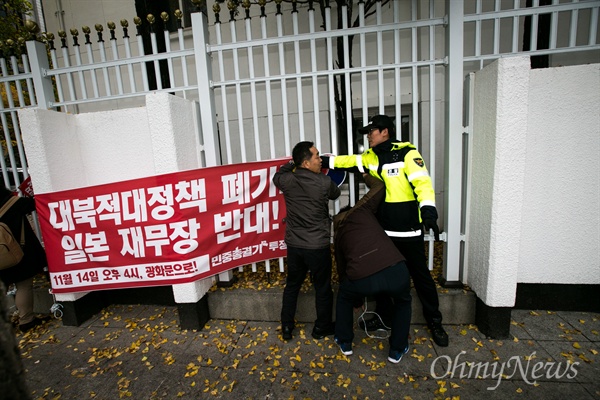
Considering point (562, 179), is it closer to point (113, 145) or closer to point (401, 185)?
point (401, 185)

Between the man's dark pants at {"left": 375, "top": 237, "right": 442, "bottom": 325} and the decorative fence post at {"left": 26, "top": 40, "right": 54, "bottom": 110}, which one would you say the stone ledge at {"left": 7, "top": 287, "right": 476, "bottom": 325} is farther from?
the decorative fence post at {"left": 26, "top": 40, "right": 54, "bottom": 110}

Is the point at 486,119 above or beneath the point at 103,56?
beneath

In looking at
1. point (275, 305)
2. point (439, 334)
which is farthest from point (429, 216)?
point (275, 305)

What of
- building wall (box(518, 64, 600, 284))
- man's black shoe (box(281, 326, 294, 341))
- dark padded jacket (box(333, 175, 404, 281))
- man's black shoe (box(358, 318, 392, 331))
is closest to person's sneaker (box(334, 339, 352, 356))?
man's black shoe (box(358, 318, 392, 331))

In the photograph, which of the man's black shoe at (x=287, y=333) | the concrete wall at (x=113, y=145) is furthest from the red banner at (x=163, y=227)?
the man's black shoe at (x=287, y=333)

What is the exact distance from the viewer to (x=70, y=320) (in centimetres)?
411

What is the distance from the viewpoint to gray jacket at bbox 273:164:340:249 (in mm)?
3203

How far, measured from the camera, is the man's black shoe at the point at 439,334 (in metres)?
3.27

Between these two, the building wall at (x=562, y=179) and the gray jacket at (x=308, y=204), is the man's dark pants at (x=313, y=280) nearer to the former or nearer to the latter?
the gray jacket at (x=308, y=204)

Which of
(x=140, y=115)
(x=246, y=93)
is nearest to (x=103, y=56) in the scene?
(x=140, y=115)

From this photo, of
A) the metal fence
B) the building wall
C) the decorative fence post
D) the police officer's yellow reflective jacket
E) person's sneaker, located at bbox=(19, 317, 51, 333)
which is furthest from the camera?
person's sneaker, located at bbox=(19, 317, 51, 333)

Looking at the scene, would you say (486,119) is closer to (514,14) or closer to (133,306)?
(514,14)

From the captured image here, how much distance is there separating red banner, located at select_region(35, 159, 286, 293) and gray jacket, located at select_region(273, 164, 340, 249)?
20.9 inches

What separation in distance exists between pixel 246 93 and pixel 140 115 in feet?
11.0
